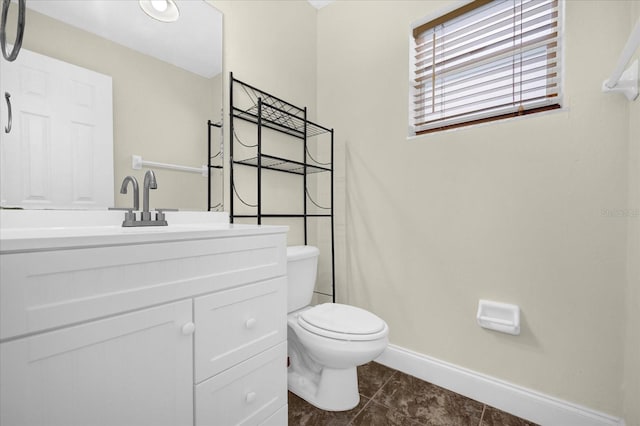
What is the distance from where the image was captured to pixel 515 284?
4.49ft

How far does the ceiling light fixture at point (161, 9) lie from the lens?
131cm

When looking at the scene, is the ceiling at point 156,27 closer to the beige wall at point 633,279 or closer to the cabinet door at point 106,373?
the cabinet door at point 106,373

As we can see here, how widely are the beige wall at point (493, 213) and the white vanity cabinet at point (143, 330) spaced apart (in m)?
0.91

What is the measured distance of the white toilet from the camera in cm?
123

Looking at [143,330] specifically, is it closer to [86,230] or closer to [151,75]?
[86,230]

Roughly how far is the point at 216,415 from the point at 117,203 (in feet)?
2.91

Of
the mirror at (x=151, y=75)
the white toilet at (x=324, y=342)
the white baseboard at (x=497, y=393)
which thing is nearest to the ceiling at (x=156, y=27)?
the mirror at (x=151, y=75)

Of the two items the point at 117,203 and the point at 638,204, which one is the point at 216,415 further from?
the point at 638,204

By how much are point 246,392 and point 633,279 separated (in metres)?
1.45

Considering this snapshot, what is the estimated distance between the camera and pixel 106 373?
0.70 metres

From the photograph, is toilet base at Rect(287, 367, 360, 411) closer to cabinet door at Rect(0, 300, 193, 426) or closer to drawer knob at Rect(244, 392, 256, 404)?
drawer knob at Rect(244, 392, 256, 404)

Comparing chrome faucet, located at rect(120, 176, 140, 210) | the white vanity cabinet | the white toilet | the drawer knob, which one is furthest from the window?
the drawer knob

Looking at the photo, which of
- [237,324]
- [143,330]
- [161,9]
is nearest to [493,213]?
[237,324]

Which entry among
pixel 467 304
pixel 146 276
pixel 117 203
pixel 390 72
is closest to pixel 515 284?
pixel 467 304
